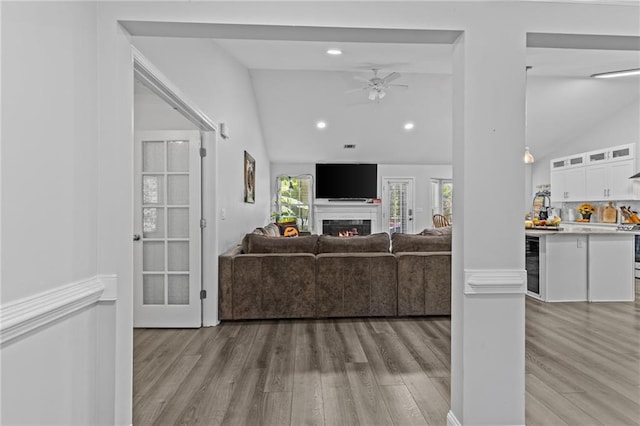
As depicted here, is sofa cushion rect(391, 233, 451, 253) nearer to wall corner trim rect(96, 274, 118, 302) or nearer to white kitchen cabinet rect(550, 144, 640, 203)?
wall corner trim rect(96, 274, 118, 302)

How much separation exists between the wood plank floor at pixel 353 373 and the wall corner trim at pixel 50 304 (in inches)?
35.3

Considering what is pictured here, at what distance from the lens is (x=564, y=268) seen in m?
4.73

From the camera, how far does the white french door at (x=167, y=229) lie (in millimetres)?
3781

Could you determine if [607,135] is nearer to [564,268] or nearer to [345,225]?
[564,268]

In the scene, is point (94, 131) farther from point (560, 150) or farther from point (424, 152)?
point (560, 150)

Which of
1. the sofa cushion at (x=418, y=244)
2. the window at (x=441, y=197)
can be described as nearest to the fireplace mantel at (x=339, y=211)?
the window at (x=441, y=197)

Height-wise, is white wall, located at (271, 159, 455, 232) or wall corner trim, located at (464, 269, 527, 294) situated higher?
white wall, located at (271, 159, 455, 232)

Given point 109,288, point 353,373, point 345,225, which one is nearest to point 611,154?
point 345,225

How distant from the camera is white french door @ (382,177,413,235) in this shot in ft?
30.6

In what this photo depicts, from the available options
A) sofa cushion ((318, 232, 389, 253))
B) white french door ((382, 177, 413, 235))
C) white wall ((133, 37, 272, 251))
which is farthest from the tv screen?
sofa cushion ((318, 232, 389, 253))

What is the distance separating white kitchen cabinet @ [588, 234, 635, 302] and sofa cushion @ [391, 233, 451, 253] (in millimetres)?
2084

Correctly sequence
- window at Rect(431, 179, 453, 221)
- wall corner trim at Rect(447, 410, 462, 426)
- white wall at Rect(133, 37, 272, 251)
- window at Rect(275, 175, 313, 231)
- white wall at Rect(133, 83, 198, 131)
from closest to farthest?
1. wall corner trim at Rect(447, 410, 462, 426)
2. white wall at Rect(133, 37, 272, 251)
3. white wall at Rect(133, 83, 198, 131)
4. window at Rect(275, 175, 313, 231)
5. window at Rect(431, 179, 453, 221)

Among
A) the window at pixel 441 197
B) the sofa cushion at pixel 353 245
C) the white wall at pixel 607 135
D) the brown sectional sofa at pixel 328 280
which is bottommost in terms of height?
the brown sectional sofa at pixel 328 280

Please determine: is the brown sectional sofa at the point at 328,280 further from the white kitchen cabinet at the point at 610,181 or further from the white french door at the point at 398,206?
the white french door at the point at 398,206
